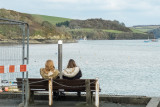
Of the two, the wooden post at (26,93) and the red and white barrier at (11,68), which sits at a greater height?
the red and white barrier at (11,68)

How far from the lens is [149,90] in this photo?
30.0 metres

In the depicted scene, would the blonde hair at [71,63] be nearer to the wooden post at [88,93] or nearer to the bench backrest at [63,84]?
the bench backrest at [63,84]

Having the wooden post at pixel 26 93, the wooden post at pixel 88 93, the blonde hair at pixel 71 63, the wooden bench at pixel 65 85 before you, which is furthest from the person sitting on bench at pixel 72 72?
the wooden post at pixel 26 93

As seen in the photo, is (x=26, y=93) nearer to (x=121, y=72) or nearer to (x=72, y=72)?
(x=72, y=72)

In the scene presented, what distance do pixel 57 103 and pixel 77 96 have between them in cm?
73

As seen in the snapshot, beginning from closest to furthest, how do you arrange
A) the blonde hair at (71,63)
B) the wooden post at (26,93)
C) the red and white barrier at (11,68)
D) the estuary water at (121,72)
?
1. the red and white barrier at (11,68)
2. the wooden post at (26,93)
3. the blonde hair at (71,63)
4. the estuary water at (121,72)

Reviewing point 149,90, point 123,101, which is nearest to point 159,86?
point 149,90

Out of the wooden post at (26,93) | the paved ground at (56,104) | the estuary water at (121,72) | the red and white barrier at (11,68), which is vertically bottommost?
the estuary water at (121,72)

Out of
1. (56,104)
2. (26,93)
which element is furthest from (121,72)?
(26,93)

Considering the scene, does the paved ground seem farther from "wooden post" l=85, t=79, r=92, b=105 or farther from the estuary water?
the estuary water

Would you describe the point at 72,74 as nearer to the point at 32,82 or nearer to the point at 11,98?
the point at 32,82

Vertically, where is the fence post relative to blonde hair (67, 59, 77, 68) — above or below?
below

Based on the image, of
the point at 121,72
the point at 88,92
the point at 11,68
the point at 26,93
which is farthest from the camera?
the point at 121,72

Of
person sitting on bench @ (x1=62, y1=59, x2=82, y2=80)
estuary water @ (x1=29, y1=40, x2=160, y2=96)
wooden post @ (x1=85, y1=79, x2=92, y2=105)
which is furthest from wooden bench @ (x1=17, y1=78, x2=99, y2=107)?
estuary water @ (x1=29, y1=40, x2=160, y2=96)
